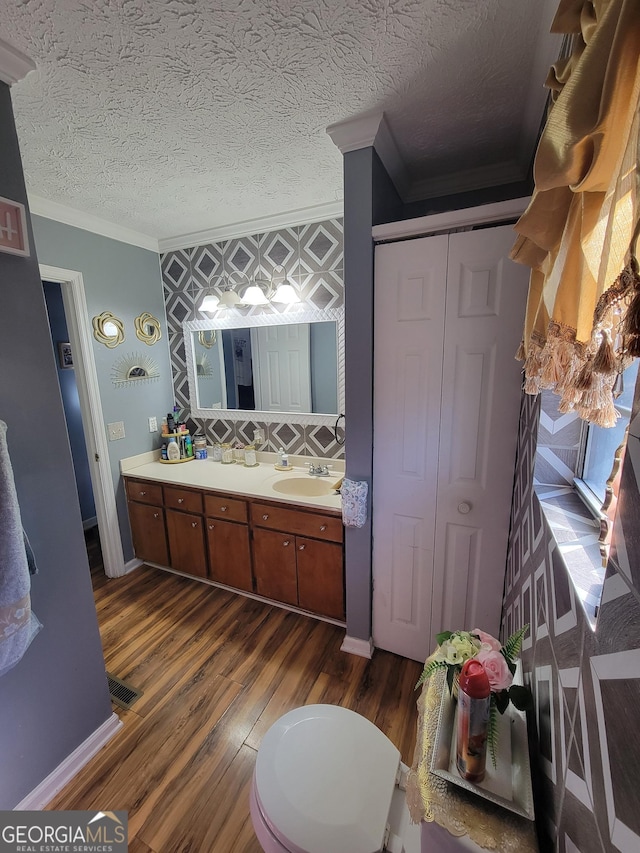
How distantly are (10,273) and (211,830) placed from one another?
1.94 m

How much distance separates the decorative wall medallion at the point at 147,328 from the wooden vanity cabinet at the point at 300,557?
5.23 feet

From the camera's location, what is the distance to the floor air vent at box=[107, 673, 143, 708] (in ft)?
5.13

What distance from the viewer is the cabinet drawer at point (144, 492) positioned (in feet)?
7.77

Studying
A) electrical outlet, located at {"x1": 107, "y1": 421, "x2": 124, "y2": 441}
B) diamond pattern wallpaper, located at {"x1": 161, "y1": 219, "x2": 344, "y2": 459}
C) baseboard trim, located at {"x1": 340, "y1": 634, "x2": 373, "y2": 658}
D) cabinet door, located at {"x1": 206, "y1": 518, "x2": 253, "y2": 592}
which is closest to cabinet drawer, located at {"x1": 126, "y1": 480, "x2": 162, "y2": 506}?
electrical outlet, located at {"x1": 107, "y1": 421, "x2": 124, "y2": 441}

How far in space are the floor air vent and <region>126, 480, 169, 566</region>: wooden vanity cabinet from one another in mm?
866

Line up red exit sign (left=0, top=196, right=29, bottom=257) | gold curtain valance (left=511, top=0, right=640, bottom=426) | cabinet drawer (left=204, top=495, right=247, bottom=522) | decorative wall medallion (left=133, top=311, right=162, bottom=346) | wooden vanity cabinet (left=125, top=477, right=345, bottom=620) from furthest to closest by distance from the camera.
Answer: decorative wall medallion (left=133, top=311, right=162, bottom=346) < cabinet drawer (left=204, top=495, right=247, bottom=522) < wooden vanity cabinet (left=125, top=477, right=345, bottom=620) < red exit sign (left=0, top=196, right=29, bottom=257) < gold curtain valance (left=511, top=0, right=640, bottom=426)

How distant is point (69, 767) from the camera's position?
1.28 m

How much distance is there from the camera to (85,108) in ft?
4.10

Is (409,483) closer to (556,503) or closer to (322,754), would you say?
(556,503)

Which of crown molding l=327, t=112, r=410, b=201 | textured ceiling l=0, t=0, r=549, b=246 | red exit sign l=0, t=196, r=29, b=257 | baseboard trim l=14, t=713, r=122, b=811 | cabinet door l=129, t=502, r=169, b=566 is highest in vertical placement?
textured ceiling l=0, t=0, r=549, b=246

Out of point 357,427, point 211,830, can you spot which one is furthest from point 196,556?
point 357,427

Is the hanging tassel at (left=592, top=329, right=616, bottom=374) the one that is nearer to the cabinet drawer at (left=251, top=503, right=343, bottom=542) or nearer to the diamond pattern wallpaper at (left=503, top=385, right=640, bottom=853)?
the diamond pattern wallpaper at (left=503, top=385, right=640, bottom=853)

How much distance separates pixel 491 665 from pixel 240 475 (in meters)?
1.88

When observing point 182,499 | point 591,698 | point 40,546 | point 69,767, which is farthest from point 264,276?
point 69,767
